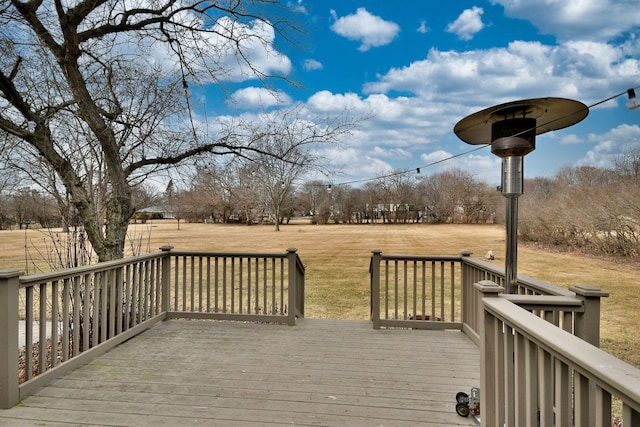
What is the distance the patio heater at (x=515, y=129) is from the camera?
6.91 ft

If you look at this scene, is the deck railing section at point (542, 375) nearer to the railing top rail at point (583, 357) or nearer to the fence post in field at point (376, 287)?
the railing top rail at point (583, 357)

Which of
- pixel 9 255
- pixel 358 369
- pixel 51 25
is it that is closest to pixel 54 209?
pixel 51 25

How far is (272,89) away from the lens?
4.69 m

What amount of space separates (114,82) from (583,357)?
5.33m

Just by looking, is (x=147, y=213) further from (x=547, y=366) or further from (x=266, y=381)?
(x=547, y=366)

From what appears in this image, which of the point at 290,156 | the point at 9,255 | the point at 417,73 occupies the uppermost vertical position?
the point at 417,73

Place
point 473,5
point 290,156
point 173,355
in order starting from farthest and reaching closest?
point 473,5 < point 290,156 < point 173,355

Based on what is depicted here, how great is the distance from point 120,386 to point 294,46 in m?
3.89

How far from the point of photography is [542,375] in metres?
1.25

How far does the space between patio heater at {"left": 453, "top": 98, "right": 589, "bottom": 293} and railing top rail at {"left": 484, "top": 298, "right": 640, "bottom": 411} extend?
861 mm

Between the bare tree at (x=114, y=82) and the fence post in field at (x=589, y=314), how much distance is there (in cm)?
394

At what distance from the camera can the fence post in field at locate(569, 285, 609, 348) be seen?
69.7 inches

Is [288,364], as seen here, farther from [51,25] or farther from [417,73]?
[417,73]

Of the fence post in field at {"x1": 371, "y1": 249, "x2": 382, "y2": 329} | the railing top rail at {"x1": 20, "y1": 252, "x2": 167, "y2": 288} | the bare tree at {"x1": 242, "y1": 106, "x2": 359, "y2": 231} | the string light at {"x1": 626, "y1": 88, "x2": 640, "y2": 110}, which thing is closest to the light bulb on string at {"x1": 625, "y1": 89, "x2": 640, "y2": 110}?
the string light at {"x1": 626, "y1": 88, "x2": 640, "y2": 110}
